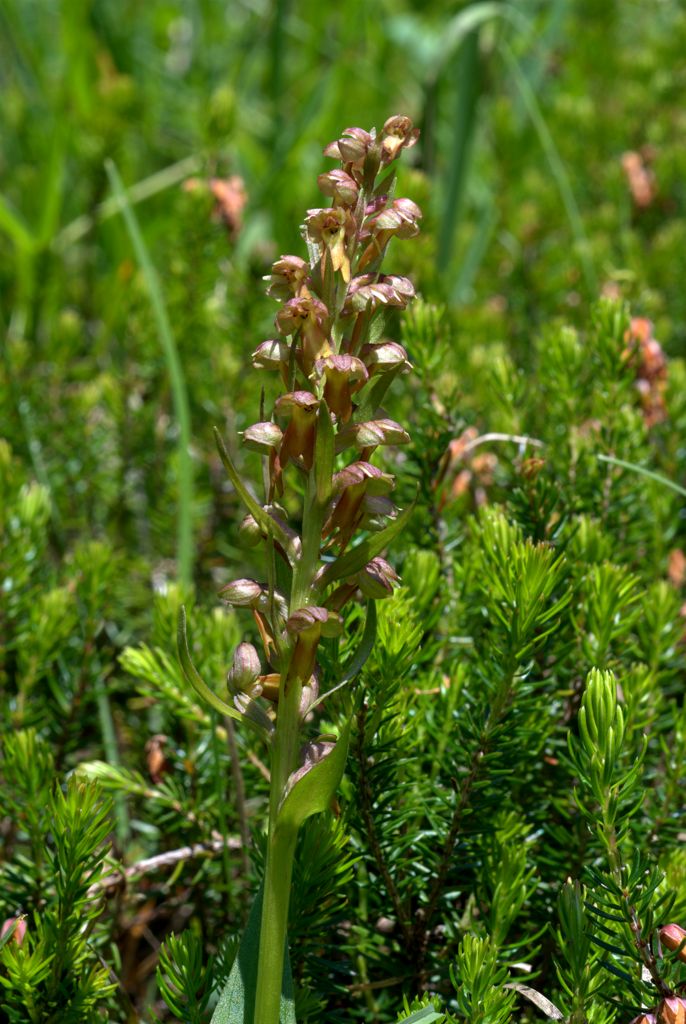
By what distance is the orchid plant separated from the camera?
0.89 m

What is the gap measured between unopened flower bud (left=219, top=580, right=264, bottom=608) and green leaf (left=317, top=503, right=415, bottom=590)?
0.06 m

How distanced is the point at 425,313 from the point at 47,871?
0.93 m

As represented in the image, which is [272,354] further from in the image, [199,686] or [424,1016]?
[424,1016]

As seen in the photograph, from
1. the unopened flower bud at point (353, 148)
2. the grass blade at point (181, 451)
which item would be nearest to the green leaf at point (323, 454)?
the unopened flower bud at point (353, 148)

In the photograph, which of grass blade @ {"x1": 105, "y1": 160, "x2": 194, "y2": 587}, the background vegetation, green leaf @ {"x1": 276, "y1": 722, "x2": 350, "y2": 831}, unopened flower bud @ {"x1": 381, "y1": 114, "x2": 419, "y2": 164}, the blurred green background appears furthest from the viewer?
the blurred green background

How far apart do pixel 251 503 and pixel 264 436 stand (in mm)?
60

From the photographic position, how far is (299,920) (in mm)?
1077

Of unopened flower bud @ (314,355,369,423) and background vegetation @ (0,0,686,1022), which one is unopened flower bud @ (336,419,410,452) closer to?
unopened flower bud @ (314,355,369,423)

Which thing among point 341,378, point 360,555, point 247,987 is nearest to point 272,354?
point 341,378

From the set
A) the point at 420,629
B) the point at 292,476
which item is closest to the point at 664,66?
the point at 292,476

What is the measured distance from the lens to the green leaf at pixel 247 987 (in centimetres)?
92

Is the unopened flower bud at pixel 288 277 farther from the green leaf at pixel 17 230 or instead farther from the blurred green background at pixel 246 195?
the green leaf at pixel 17 230

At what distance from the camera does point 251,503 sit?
2.98 ft

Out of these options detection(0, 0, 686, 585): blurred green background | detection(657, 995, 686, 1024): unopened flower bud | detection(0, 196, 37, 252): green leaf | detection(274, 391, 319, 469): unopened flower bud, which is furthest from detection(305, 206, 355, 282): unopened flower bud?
detection(0, 196, 37, 252): green leaf
